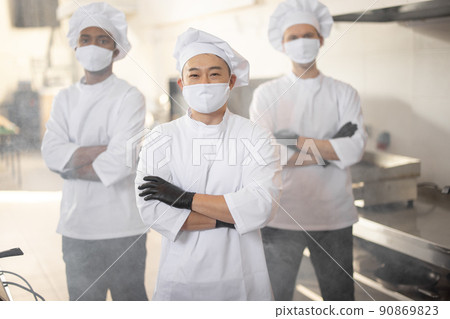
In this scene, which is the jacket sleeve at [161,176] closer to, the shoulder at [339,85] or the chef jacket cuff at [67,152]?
the chef jacket cuff at [67,152]

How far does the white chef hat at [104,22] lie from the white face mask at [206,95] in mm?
244

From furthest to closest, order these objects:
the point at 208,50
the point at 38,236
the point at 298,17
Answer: the point at 38,236, the point at 298,17, the point at 208,50

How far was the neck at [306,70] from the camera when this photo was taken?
1058 millimetres

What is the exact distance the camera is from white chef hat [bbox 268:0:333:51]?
1034mm

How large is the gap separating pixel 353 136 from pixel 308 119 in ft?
0.38

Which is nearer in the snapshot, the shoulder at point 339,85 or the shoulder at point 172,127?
the shoulder at point 172,127

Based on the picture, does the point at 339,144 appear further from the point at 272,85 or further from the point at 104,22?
the point at 104,22

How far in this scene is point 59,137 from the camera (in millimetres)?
1077

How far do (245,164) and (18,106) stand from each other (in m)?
0.59

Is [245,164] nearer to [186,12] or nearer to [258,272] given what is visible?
[258,272]

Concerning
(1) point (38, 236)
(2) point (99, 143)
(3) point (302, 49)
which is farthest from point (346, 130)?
(1) point (38, 236)

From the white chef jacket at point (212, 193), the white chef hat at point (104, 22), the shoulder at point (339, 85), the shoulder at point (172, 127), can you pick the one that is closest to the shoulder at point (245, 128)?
the white chef jacket at point (212, 193)

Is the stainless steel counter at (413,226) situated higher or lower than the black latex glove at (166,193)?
lower

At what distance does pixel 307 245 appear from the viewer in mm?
1121
